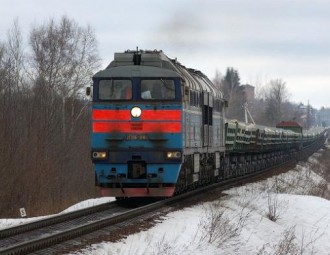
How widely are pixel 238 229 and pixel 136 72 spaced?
4.61 metres

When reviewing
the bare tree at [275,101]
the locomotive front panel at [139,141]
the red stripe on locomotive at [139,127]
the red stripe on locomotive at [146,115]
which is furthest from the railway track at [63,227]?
the bare tree at [275,101]

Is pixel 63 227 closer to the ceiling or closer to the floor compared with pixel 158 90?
closer to the floor

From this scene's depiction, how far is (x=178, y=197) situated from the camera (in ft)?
52.6

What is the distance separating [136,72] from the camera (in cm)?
1438

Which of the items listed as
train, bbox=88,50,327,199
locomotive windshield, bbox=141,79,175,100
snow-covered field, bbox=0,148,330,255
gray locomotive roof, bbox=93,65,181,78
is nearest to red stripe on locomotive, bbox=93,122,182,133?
train, bbox=88,50,327,199

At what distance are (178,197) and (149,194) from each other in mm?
2037

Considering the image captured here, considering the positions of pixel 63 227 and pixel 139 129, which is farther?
pixel 139 129

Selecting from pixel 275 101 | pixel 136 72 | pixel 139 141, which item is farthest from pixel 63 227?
pixel 275 101

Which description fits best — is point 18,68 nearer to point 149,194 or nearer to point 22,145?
point 22,145

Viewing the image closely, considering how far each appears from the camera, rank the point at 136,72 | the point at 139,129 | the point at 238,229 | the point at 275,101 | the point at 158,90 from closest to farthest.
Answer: the point at 238,229 → the point at 139,129 → the point at 158,90 → the point at 136,72 → the point at 275,101

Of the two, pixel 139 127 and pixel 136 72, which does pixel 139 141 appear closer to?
pixel 139 127

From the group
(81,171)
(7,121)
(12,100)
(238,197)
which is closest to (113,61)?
(238,197)

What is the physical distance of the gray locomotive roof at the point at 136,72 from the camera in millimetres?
14312

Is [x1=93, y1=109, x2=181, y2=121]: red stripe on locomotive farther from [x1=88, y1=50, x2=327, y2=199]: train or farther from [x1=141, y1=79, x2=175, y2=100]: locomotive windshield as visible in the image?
[x1=141, y1=79, x2=175, y2=100]: locomotive windshield
